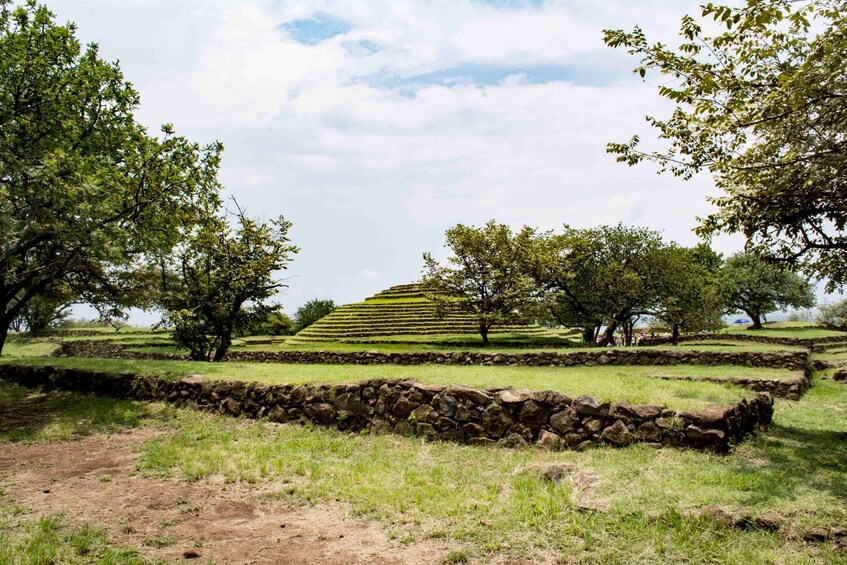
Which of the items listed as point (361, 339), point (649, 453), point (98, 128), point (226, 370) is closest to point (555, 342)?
point (361, 339)

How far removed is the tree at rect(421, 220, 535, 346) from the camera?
30.1 meters

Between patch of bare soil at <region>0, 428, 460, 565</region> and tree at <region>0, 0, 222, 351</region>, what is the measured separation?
21.8 feet

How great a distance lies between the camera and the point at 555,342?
29188 millimetres

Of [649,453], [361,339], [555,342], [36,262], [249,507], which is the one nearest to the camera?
[249,507]

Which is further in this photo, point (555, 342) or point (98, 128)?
point (555, 342)

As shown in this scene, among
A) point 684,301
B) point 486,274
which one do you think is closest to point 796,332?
point 684,301

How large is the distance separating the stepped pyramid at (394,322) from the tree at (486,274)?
2548 millimetres

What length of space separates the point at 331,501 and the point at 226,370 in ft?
28.1

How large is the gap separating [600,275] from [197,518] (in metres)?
30.9

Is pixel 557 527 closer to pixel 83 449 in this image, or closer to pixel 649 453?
pixel 649 453

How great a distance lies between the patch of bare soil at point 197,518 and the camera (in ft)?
16.4

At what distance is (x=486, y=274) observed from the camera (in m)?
30.9

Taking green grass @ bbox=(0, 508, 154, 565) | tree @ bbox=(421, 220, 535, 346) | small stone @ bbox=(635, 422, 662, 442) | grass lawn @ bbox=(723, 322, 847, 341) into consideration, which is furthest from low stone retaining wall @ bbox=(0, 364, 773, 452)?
grass lawn @ bbox=(723, 322, 847, 341)

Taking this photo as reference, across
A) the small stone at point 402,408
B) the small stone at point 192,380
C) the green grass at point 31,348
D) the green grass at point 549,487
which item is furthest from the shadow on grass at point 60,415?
the green grass at point 31,348
